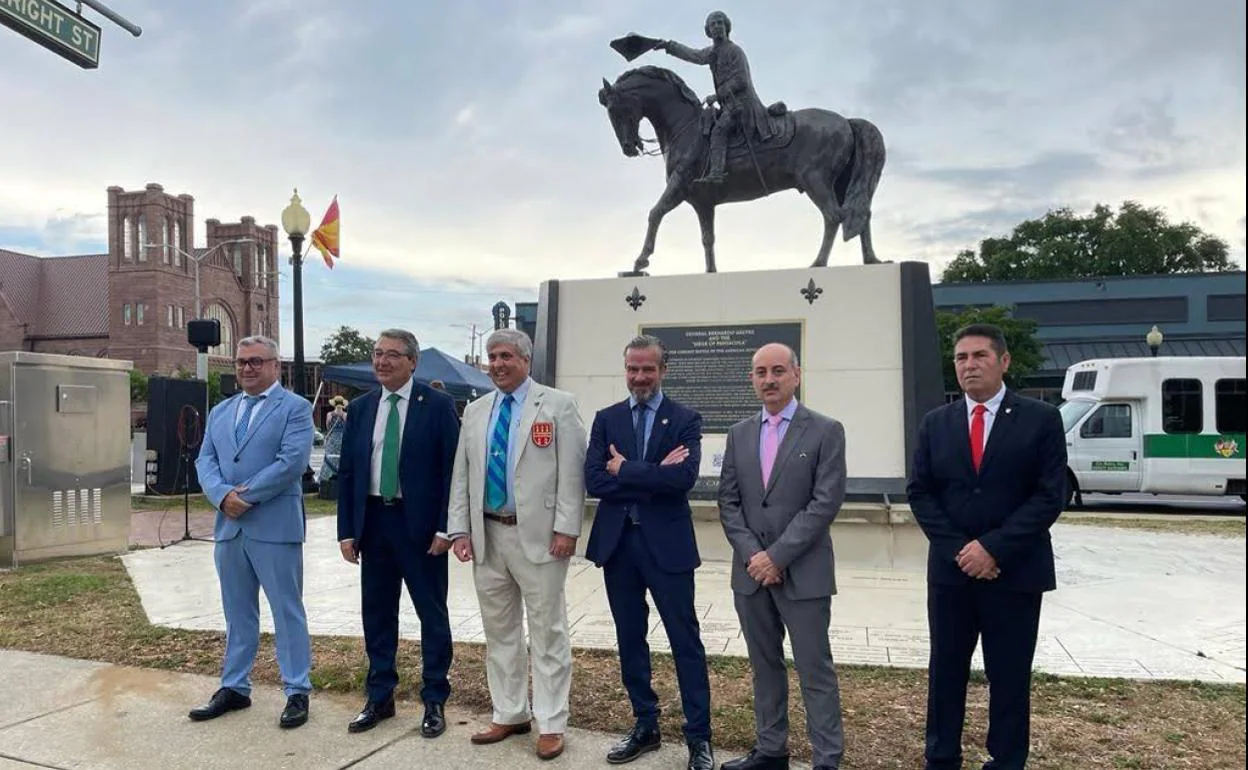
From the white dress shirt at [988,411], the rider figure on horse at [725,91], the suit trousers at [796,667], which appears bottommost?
the suit trousers at [796,667]

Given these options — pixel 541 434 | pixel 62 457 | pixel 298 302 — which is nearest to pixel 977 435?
pixel 541 434

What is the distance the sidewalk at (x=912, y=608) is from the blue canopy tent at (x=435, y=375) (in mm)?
7007

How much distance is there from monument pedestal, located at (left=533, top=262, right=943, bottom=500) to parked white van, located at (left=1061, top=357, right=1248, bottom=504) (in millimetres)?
8710

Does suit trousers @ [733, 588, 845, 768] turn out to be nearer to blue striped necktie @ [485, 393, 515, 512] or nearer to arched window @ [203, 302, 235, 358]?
blue striped necktie @ [485, 393, 515, 512]

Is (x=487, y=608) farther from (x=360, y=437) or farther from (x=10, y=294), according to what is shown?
(x=10, y=294)

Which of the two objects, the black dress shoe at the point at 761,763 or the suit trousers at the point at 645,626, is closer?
the black dress shoe at the point at 761,763

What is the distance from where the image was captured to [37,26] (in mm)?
7070

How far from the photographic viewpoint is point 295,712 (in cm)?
427

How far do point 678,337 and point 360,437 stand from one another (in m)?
4.60

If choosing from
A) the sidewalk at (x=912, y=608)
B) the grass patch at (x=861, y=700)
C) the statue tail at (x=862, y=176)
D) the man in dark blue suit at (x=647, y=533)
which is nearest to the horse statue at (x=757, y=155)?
the statue tail at (x=862, y=176)

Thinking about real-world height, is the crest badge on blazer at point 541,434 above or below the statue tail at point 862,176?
below

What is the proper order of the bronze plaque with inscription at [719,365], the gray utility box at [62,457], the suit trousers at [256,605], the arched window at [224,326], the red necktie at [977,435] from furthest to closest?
the arched window at [224,326]
the gray utility box at [62,457]
the bronze plaque with inscription at [719,365]
the suit trousers at [256,605]
the red necktie at [977,435]

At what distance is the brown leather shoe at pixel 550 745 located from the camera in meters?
3.82

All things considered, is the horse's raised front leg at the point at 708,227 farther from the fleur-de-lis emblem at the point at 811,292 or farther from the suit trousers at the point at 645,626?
the suit trousers at the point at 645,626
